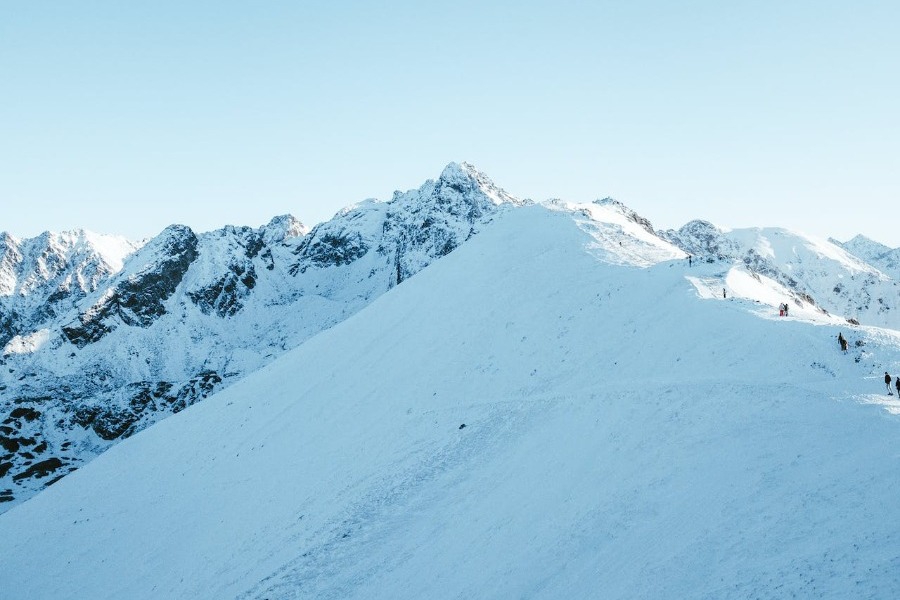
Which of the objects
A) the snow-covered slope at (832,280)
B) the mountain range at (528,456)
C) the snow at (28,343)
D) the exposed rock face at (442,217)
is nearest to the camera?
the mountain range at (528,456)

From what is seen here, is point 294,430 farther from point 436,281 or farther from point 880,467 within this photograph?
point 880,467

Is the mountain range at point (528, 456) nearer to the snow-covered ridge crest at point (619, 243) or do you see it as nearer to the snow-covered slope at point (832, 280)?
the snow-covered ridge crest at point (619, 243)

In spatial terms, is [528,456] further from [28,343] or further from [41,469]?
[28,343]

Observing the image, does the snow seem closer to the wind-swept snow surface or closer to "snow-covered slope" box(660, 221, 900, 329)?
the wind-swept snow surface

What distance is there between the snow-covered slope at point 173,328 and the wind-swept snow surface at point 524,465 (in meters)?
70.8

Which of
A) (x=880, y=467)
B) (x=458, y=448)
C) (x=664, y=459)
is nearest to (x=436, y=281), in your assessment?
(x=458, y=448)

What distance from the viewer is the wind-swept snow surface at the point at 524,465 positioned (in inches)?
768

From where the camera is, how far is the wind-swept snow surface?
19.5 m

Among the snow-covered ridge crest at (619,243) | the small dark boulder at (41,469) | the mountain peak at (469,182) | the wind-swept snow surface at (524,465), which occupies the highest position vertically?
the mountain peak at (469,182)

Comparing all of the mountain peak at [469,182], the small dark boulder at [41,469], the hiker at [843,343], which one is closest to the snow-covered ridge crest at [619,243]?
the hiker at [843,343]

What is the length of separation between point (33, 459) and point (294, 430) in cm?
10292

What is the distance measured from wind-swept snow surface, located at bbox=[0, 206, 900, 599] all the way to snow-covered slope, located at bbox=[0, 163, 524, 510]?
2786 inches

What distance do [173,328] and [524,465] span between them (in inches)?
6139

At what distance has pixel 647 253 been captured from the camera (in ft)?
176
